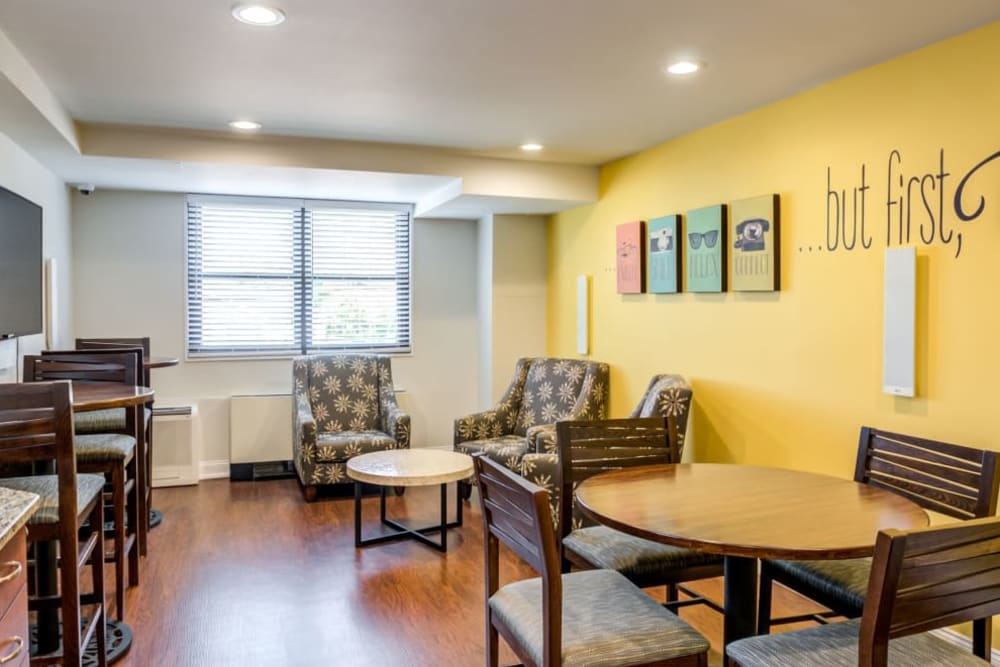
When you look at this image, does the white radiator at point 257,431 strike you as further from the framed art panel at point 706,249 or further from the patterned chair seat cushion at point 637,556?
the patterned chair seat cushion at point 637,556

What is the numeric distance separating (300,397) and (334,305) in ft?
3.27

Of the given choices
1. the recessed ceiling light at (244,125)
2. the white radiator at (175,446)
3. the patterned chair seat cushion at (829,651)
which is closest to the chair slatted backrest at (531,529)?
the patterned chair seat cushion at (829,651)

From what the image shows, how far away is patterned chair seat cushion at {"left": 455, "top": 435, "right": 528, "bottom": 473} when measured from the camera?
448 centimetres

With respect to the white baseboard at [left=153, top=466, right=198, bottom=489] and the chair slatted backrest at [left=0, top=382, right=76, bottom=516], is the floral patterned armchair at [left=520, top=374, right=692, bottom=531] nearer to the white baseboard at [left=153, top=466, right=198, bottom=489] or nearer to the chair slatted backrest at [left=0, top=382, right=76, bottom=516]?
the chair slatted backrest at [left=0, top=382, right=76, bottom=516]

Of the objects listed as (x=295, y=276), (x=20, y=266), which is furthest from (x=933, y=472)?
(x=295, y=276)

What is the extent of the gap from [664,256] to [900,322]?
163 centimetres

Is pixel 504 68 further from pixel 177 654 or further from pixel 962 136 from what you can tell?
pixel 177 654

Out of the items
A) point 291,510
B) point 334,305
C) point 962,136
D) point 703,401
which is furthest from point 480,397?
point 962,136

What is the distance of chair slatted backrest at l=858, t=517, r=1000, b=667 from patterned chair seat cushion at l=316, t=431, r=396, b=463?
3815 mm

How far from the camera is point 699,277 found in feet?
13.3

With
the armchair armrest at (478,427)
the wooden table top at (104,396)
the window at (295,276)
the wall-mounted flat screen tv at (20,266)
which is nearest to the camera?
the wooden table top at (104,396)

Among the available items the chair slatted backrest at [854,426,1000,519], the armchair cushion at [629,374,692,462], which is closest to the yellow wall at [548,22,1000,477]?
the armchair cushion at [629,374,692,462]

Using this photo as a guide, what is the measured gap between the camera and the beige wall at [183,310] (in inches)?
212

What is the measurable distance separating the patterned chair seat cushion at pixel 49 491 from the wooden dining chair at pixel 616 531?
1.60 metres
